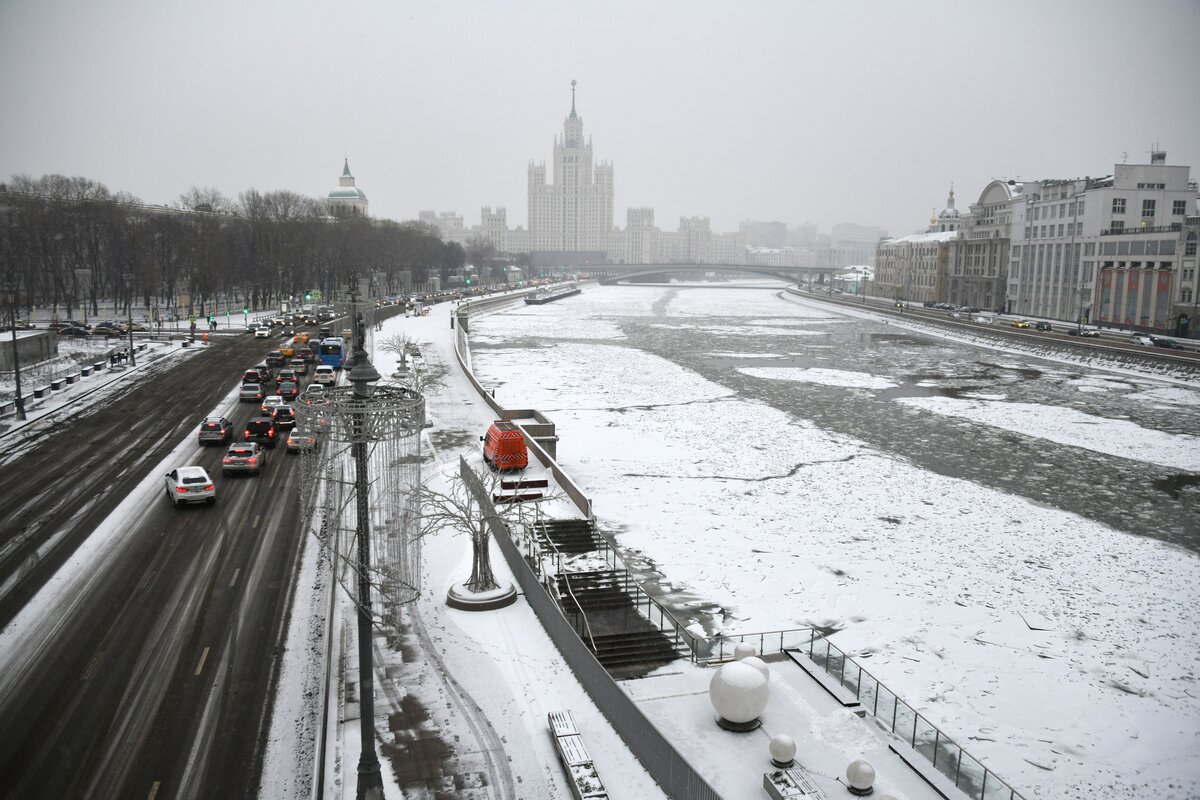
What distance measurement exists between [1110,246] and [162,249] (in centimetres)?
10362

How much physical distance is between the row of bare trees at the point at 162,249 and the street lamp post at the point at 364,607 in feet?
210

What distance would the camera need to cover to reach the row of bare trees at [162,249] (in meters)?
87.9

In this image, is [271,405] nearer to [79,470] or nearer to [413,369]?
[79,470]

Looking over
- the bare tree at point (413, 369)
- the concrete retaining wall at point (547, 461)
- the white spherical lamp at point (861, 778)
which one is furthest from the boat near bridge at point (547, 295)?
the white spherical lamp at point (861, 778)

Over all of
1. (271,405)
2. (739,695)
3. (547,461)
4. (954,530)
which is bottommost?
(954,530)

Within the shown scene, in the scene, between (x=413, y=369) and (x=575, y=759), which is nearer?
(x=575, y=759)

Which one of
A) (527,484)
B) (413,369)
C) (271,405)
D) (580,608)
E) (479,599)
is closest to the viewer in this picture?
(580,608)

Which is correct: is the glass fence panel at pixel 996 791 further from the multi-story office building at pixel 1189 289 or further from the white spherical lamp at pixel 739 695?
the multi-story office building at pixel 1189 289

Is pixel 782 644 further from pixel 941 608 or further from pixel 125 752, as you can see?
pixel 125 752

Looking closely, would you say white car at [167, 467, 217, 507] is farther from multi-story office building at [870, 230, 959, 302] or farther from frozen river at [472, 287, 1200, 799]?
multi-story office building at [870, 230, 959, 302]

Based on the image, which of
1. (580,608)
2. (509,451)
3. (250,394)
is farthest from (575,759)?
(250,394)

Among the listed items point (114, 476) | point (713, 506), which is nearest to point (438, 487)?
point (713, 506)

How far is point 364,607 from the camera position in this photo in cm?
1248

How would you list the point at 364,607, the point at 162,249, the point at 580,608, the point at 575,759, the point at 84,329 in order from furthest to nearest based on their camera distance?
the point at 162,249
the point at 84,329
the point at 580,608
the point at 575,759
the point at 364,607
